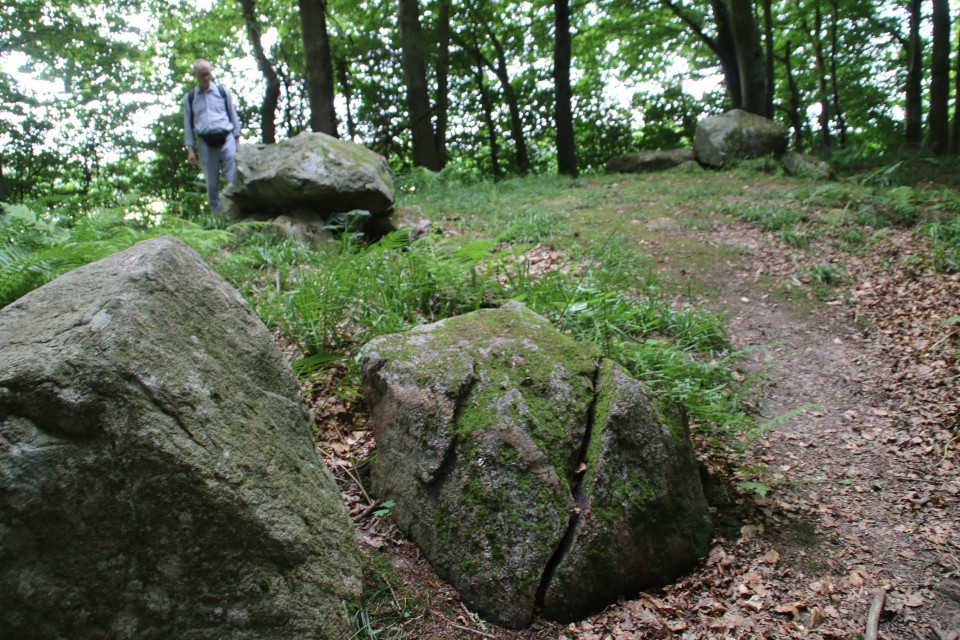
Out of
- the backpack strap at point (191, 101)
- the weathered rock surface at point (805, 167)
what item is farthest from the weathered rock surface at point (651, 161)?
the backpack strap at point (191, 101)

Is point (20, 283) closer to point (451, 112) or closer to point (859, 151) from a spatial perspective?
point (859, 151)

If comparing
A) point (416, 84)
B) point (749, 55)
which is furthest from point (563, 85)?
point (749, 55)

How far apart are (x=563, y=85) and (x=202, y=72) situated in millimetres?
8314

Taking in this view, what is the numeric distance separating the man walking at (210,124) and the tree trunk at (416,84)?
619cm

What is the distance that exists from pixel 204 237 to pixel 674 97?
21.1m

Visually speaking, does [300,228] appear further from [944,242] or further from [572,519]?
[944,242]

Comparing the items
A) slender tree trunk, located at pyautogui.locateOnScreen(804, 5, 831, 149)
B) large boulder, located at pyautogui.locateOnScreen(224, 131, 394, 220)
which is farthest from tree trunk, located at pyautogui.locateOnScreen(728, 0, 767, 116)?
large boulder, located at pyautogui.locateOnScreen(224, 131, 394, 220)

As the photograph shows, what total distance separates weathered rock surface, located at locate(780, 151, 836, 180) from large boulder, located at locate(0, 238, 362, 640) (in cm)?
1045

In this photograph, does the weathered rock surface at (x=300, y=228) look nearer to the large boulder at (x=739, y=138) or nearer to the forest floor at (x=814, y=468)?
the forest floor at (x=814, y=468)

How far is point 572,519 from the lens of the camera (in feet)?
7.13

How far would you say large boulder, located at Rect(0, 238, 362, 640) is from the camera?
4.03 ft

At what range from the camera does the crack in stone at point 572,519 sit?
206cm

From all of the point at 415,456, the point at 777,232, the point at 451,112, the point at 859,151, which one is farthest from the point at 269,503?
the point at 451,112

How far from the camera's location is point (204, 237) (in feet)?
16.8
